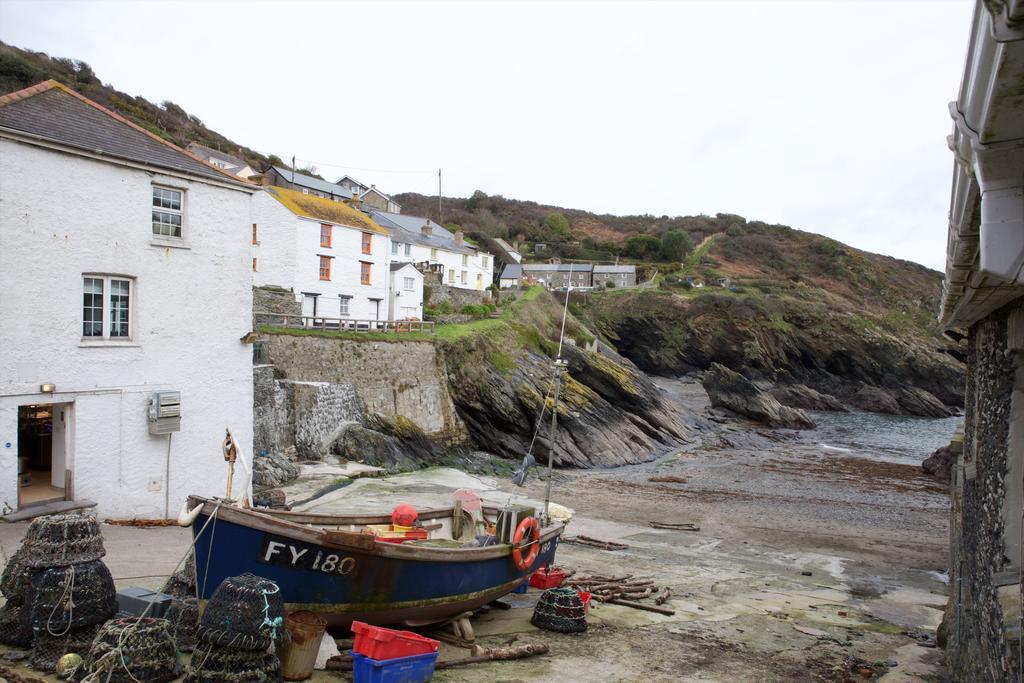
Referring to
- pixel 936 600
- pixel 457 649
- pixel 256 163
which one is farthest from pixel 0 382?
pixel 256 163

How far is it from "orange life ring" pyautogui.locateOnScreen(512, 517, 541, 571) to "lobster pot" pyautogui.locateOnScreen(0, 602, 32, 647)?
19.5 ft

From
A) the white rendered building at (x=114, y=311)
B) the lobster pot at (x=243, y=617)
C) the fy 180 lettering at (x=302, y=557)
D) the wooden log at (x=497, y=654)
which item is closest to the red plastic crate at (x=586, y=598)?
the wooden log at (x=497, y=654)

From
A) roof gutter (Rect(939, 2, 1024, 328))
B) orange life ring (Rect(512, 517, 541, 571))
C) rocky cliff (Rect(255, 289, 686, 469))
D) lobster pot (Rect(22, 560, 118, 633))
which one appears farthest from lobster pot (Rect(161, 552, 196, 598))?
rocky cliff (Rect(255, 289, 686, 469))

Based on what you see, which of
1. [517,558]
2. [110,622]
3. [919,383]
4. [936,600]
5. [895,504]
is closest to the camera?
[110,622]

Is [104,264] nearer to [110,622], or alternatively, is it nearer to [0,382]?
[0,382]

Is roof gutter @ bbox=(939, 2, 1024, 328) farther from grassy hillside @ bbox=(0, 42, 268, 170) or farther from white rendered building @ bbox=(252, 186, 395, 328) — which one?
grassy hillside @ bbox=(0, 42, 268, 170)

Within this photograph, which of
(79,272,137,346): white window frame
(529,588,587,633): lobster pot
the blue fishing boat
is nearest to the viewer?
the blue fishing boat

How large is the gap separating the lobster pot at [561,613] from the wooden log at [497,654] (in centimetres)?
102

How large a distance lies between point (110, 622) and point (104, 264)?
806 cm

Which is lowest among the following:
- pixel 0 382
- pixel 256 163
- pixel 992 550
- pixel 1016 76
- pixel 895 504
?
pixel 895 504

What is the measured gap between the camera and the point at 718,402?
49.7 metres

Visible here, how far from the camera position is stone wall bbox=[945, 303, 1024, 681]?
570 cm

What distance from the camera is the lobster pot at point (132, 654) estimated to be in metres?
6.25

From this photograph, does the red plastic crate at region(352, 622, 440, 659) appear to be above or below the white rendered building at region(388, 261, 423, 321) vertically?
below
